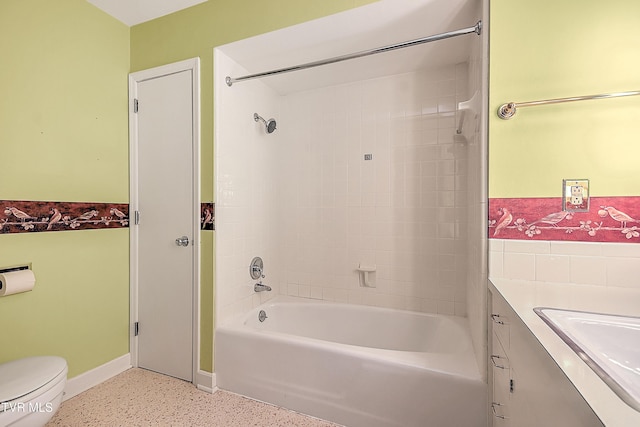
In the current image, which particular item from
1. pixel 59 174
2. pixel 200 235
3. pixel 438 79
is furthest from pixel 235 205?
pixel 438 79

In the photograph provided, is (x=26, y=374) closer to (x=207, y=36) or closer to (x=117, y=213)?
(x=117, y=213)

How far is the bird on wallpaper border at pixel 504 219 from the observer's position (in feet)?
4.09

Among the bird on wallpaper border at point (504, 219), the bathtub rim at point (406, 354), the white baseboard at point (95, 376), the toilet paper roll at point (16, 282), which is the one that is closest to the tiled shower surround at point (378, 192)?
the bathtub rim at point (406, 354)

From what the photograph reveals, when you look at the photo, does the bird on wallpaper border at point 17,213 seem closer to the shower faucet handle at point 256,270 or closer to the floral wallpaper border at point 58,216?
the floral wallpaper border at point 58,216

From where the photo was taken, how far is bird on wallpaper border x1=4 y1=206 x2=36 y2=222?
4.84 ft

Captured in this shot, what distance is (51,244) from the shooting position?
166 cm

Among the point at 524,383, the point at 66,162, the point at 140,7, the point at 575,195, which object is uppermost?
the point at 140,7

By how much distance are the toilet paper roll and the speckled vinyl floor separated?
2.48 feet

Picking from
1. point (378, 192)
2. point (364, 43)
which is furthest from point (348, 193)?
point (364, 43)

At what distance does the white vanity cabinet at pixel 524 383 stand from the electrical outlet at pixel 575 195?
1.61 ft

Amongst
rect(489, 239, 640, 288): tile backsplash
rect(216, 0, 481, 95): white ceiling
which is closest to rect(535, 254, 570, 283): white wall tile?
rect(489, 239, 640, 288): tile backsplash

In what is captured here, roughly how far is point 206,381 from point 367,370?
1111mm

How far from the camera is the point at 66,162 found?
1.72 metres

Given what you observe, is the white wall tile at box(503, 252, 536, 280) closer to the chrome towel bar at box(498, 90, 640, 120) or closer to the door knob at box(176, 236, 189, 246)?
the chrome towel bar at box(498, 90, 640, 120)
